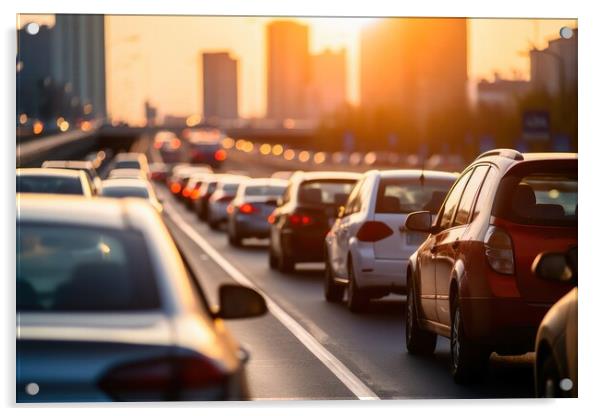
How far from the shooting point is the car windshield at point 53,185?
14.8 m

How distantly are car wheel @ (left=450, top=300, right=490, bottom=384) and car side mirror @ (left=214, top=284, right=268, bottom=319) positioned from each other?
3906 millimetres

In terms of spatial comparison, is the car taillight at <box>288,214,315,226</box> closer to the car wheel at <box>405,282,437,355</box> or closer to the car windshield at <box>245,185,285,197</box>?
the car wheel at <box>405,282,437,355</box>

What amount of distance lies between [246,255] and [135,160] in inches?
1313

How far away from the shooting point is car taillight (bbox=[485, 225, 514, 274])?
984 cm

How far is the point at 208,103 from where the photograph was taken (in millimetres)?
15070

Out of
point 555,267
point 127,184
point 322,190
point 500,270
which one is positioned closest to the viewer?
point 555,267

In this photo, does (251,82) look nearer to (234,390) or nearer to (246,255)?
(234,390)

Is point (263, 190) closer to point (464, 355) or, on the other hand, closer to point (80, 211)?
point (464, 355)

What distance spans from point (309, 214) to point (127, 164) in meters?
38.9

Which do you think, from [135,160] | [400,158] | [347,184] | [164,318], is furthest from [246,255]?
[400,158]

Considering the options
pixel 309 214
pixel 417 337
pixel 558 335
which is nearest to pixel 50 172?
pixel 417 337

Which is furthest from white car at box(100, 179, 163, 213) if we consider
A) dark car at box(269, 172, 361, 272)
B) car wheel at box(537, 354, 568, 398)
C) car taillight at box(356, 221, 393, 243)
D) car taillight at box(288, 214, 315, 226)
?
car wheel at box(537, 354, 568, 398)

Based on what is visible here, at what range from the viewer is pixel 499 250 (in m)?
9.88

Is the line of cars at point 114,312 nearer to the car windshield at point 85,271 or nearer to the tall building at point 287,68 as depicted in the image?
the car windshield at point 85,271
